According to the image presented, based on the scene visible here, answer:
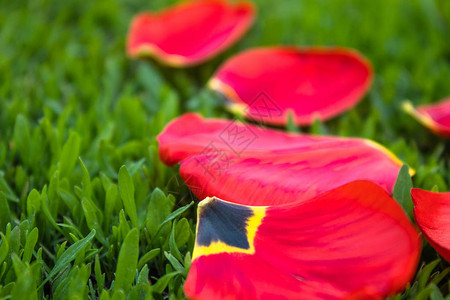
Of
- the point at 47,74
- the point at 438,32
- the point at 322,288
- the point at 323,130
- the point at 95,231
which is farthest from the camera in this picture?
the point at 438,32

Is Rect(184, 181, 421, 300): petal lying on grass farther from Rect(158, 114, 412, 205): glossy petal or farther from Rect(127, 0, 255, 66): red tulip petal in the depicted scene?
Rect(127, 0, 255, 66): red tulip petal

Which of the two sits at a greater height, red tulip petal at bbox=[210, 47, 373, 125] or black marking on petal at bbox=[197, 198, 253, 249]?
black marking on petal at bbox=[197, 198, 253, 249]

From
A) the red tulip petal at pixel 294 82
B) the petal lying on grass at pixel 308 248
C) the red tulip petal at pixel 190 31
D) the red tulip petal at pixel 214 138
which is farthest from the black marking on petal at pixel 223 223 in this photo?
the red tulip petal at pixel 190 31

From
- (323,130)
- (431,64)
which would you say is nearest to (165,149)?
(323,130)

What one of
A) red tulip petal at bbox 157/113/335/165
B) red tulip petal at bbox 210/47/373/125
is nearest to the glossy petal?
red tulip petal at bbox 157/113/335/165

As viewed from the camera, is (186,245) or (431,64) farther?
(431,64)

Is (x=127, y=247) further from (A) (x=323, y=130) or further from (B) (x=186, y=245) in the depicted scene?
(A) (x=323, y=130)
